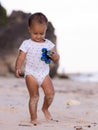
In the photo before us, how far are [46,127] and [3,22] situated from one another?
21.9m

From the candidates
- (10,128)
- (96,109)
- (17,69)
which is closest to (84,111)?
(96,109)

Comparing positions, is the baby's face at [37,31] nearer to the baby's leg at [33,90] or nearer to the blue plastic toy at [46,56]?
the blue plastic toy at [46,56]

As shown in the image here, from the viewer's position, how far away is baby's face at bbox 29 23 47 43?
17.9 ft

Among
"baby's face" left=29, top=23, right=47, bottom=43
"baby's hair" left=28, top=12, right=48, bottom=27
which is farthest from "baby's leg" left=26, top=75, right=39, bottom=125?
"baby's hair" left=28, top=12, right=48, bottom=27

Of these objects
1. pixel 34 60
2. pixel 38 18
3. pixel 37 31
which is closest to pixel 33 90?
pixel 34 60

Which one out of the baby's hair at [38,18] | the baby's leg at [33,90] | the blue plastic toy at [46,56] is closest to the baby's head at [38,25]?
the baby's hair at [38,18]

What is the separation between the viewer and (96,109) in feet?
24.4

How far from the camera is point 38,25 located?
17.9ft

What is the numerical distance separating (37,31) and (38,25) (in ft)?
0.24

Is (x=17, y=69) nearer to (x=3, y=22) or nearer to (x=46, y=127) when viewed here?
(x=46, y=127)

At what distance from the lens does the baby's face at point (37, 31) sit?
546 centimetres

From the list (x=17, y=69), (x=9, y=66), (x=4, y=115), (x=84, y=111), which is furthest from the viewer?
(x=9, y=66)

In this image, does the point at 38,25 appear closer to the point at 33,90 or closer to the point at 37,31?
the point at 37,31

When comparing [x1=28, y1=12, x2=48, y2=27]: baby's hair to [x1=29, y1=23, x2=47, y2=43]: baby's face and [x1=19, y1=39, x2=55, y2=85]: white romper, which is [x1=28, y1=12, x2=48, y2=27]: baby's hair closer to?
[x1=29, y1=23, x2=47, y2=43]: baby's face
